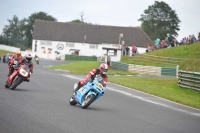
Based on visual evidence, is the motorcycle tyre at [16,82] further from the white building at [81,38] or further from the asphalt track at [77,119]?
Result: the white building at [81,38]

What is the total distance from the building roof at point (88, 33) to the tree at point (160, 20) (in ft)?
45.7

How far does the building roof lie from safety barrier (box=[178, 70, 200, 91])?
68601 millimetres

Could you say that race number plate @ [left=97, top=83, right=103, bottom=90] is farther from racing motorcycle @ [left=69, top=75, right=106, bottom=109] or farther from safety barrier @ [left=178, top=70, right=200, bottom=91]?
safety barrier @ [left=178, top=70, right=200, bottom=91]

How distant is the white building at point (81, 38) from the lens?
325ft

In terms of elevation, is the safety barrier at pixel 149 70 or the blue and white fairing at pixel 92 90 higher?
the blue and white fairing at pixel 92 90

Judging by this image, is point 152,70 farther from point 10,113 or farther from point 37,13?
point 37,13

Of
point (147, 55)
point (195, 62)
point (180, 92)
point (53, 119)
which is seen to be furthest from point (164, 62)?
point (53, 119)

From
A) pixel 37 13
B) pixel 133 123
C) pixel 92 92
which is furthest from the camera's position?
pixel 37 13

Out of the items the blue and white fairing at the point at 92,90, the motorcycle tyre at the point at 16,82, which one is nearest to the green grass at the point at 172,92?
the blue and white fairing at the point at 92,90

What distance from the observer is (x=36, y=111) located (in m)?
12.3

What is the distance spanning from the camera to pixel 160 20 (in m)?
116

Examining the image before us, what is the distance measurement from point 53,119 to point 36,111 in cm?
132

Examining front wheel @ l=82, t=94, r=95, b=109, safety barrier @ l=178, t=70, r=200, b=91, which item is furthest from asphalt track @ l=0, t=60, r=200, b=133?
safety barrier @ l=178, t=70, r=200, b=91

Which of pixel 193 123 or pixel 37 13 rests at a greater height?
pixel 37 13
